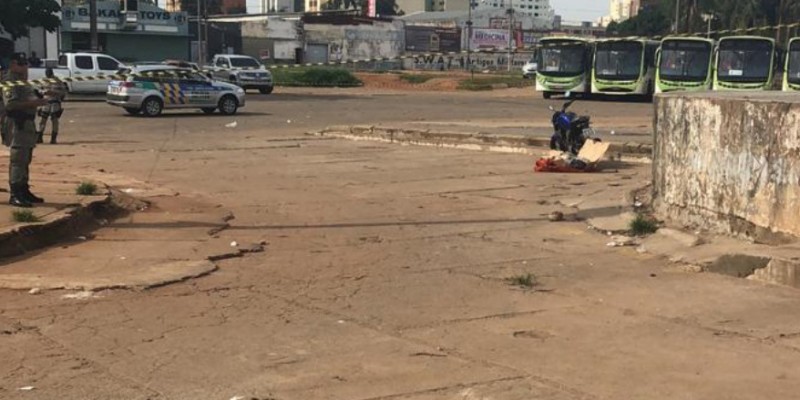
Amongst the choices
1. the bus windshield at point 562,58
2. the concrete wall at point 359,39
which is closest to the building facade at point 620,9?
the concrete wall at point 359,39

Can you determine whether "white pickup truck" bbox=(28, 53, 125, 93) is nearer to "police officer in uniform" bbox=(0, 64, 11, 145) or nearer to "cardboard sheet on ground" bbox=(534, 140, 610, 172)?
"cardboard sheet on ground" bbox=(534, 140, 610, 172)

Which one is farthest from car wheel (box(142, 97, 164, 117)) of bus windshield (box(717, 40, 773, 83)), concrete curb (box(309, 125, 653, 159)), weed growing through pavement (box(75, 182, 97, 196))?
bus windshield (box(717, 40, 773, 83))

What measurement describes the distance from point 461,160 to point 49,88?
8414 millimetres

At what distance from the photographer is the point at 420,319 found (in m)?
6.27

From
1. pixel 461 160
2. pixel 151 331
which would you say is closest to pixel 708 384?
pixel 151 331

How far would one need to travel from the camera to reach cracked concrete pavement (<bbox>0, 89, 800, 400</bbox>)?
489 cm

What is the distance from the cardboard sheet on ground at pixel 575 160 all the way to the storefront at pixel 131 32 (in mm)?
52667

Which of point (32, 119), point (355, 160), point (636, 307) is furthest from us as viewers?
point (355, 160)

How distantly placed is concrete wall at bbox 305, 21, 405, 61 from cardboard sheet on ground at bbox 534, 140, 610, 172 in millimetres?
84237

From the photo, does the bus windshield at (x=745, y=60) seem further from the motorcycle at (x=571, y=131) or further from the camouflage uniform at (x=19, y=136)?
the camouflage uniform at (x=19, y=136)

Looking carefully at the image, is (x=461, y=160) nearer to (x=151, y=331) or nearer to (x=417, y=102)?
(x=151, y=331)

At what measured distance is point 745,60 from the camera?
37.0m

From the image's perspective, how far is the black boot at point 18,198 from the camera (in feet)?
32.1

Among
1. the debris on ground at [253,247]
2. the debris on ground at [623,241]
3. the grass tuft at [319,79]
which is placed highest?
the grass tuft at [319,79]
